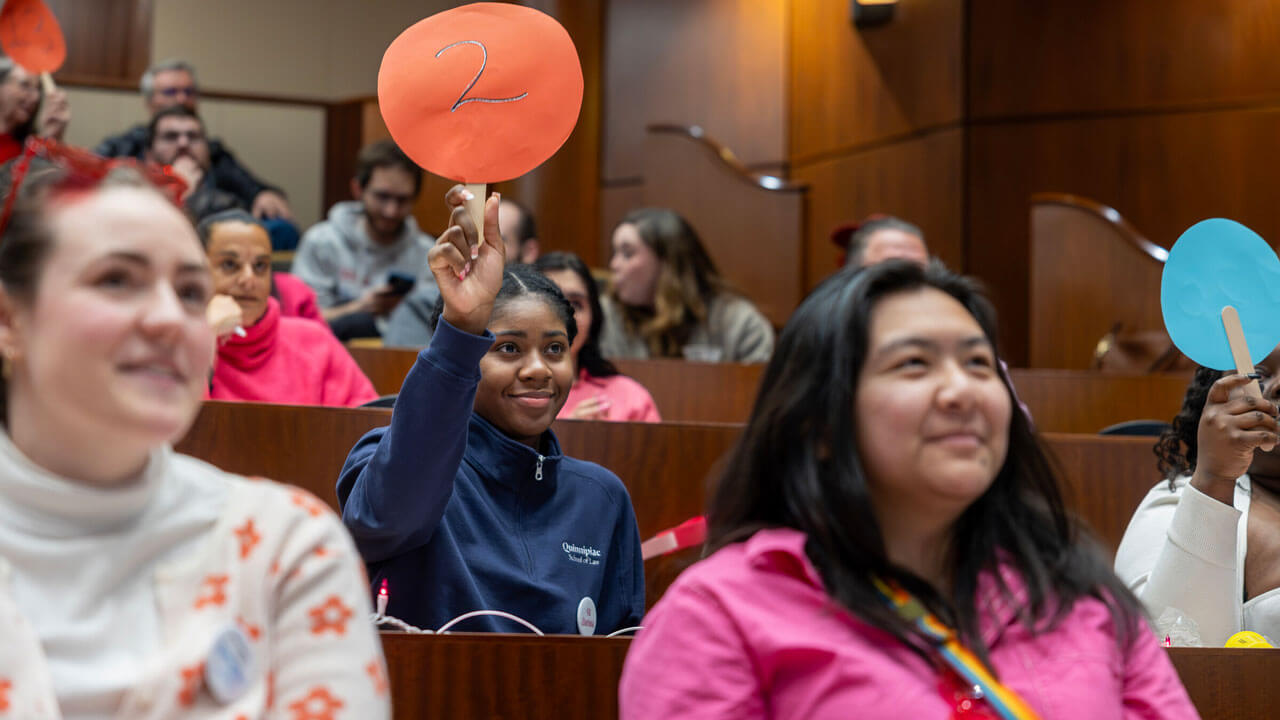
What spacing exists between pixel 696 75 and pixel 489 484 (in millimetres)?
5331

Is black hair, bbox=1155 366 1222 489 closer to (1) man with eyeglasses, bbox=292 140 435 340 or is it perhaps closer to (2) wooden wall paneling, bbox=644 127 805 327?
(1) man with eyeglasses, bbox=292 140 435 340

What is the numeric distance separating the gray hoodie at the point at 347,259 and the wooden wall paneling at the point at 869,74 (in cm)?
266

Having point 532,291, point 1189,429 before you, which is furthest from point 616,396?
point 1189,429

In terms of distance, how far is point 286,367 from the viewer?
270 centimetres

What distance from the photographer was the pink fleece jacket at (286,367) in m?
2.63

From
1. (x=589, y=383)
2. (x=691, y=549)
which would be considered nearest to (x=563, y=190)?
(x=589, y=383)

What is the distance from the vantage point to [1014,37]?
18.7 ft

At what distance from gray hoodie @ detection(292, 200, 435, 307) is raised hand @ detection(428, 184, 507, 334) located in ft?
9.16

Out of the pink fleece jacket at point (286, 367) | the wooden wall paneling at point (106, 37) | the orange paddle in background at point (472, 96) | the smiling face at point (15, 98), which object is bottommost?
the pink fleece jacket at point (286, 367)

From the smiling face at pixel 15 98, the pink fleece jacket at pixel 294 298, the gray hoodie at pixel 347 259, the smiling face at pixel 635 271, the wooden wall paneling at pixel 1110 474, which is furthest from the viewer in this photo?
the gray hoodie at pixel 347 259

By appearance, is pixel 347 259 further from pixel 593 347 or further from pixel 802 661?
pixel 802 661

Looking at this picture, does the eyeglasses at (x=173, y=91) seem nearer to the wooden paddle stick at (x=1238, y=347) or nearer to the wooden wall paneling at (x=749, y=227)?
the wooden wall paneling at (x=749, y=227)

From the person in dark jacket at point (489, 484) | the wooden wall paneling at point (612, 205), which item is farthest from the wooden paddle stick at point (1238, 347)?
the wooden wall paneling at point (612, 205)

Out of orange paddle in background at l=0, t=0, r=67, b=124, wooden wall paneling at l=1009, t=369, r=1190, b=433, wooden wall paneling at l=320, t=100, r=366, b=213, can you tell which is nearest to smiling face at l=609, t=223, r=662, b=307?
wooden wall paneling at l=1009, t=369, r=1190, b=433
